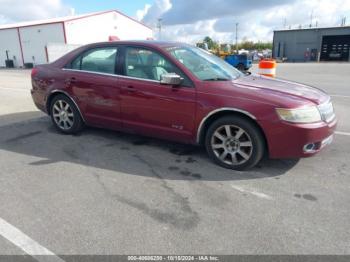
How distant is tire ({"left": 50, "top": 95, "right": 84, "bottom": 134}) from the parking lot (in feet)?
1.66

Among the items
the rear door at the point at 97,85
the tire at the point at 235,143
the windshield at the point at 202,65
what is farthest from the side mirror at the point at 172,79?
the rear door at the point at 97,85

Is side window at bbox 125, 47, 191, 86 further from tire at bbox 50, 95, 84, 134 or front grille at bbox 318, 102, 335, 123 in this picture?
front grille at bbox 318, 102, 335, 123

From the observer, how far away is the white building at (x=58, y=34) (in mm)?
29516

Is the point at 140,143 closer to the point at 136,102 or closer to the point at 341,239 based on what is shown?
the point at 136,102

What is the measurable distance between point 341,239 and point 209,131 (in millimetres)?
1924

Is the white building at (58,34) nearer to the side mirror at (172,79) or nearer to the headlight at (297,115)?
the side mirror at (172,79)

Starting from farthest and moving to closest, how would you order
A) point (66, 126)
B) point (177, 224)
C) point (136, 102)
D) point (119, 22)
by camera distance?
point (119, 22), point (66, 126), point (136, 102), point (177, 224)

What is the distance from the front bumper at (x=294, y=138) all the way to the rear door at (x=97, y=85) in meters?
2.31

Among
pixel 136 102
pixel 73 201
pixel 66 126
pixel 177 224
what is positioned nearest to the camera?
pixel 177 224

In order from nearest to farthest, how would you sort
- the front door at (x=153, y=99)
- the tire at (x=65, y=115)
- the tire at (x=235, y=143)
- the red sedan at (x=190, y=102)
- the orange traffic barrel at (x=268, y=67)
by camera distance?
the red sedan at (x=190, y=102)
the tire at (x=235, y=143)
the front door at (x=153, y=99)
the tire at (x=65, y=115)
the orange traffic barrel at (x=268, y=67)

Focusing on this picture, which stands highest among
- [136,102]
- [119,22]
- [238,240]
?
[119,22]

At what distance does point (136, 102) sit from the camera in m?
4.31

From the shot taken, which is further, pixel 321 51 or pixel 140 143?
pixel 321 51

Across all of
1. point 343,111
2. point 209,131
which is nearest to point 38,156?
point 209,131
